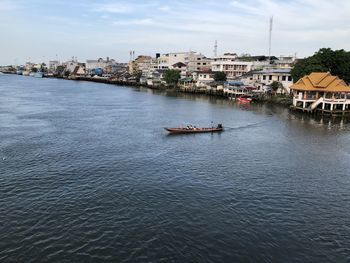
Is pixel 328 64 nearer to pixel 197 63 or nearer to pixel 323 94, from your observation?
pixel 323 94

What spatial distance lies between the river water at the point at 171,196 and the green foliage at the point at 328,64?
33018mm

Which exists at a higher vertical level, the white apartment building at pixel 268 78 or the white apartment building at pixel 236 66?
the white apartment building at pixel 236 66

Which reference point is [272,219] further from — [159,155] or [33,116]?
[33,116]

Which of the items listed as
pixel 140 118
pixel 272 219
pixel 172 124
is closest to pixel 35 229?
pixel 272 219

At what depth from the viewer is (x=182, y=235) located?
19859mm

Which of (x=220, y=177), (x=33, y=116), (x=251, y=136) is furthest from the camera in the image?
(x=33, y=116)

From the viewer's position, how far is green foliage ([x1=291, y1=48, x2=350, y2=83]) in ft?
245

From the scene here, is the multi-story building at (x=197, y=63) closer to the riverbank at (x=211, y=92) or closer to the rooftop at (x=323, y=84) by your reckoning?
the riverbank at (x=211, y=92)

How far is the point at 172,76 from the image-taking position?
122m

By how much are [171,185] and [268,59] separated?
10291cm

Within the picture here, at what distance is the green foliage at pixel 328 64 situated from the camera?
7481cm

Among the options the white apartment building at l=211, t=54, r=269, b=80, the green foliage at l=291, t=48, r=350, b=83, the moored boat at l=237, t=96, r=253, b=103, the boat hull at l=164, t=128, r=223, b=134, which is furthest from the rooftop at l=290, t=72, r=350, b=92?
the white apartment building at l=211, t=54, r=269, b=80

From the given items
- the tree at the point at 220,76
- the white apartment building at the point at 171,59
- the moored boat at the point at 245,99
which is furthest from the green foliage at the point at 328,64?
the white apartment building at the point at 171,59

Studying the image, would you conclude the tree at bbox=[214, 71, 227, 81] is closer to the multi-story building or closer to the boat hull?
the multi-story building
